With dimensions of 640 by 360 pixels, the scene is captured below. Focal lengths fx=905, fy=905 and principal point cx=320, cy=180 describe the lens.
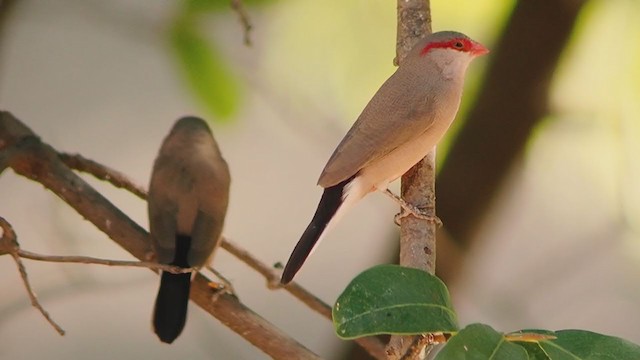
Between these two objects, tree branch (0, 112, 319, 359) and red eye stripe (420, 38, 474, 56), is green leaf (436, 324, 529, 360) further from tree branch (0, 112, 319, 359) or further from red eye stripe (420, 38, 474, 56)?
red eye stripe (420, 38, 474, 56)

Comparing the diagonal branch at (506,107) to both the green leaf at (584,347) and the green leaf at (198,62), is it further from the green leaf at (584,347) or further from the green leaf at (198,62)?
the green leaf at (584,347)

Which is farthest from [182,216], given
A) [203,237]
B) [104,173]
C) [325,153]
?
[325,153]

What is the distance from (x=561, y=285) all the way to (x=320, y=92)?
0.60 m

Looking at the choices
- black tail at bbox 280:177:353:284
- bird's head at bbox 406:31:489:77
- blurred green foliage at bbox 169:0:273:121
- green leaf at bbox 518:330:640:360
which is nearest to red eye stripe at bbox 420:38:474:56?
bird's head at bbox 406:31:489:77

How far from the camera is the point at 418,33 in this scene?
971 millimetres

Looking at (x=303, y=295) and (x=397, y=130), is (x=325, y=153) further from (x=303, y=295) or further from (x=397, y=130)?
(x=397, y=130)

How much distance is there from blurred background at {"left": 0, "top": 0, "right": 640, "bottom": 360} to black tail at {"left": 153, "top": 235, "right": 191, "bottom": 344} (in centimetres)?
43

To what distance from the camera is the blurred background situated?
1308 mm

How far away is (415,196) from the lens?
895 mm

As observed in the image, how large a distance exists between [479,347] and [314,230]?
283mm

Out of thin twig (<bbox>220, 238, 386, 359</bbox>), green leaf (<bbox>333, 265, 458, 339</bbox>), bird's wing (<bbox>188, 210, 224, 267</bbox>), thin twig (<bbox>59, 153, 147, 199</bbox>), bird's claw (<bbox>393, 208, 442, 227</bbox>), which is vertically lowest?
thin twig (<bbox>220, 238, 386, 359</bbox>)

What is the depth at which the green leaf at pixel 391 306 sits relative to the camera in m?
0.58

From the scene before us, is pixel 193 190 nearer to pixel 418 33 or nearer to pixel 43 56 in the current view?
pixel 418 33

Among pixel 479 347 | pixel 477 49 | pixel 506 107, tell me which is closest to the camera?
pixel 479 347
